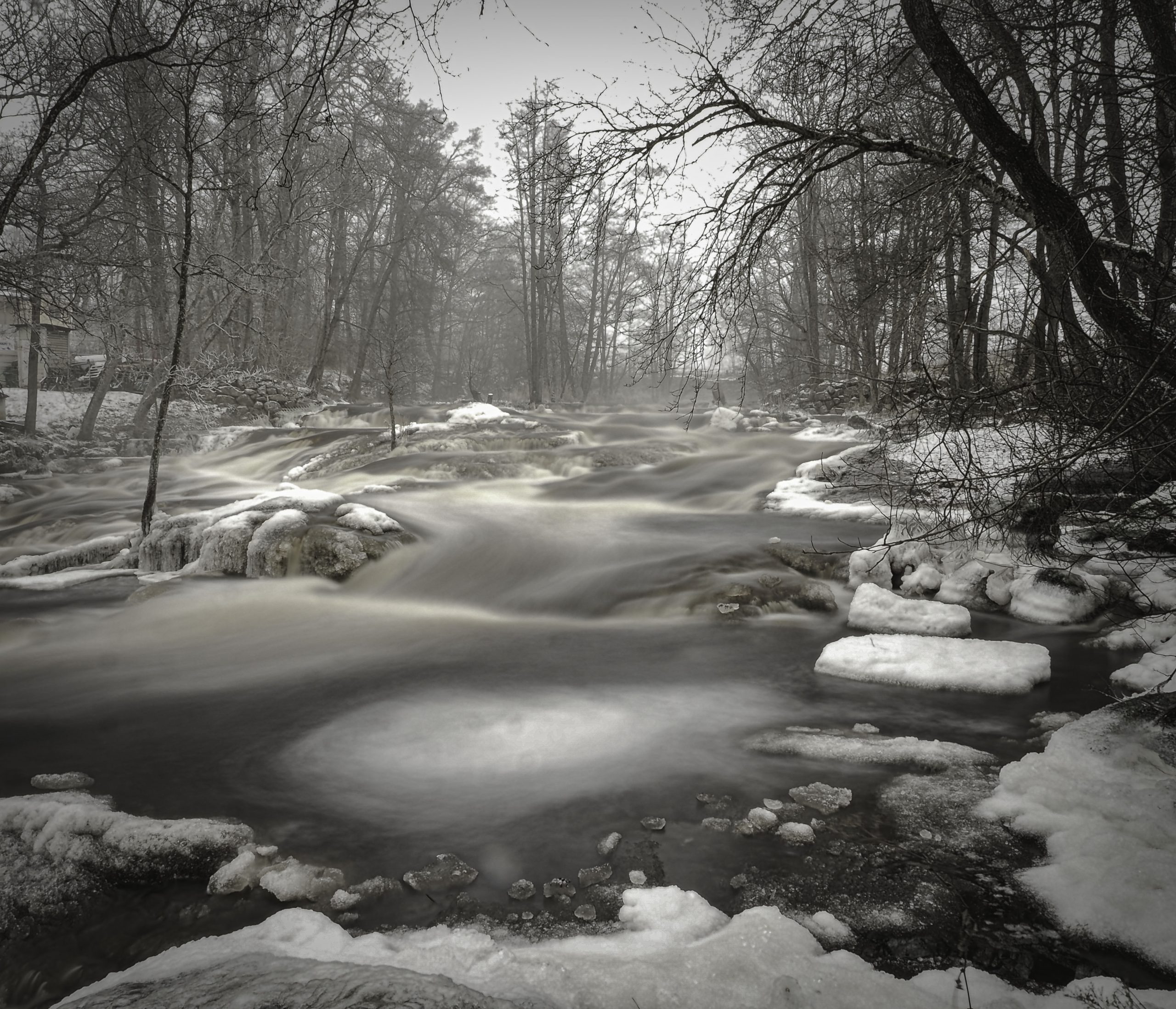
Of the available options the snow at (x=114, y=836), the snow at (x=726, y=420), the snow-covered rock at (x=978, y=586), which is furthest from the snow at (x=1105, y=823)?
the snow at (x=726, y=420)

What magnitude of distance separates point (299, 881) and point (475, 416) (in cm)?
1408

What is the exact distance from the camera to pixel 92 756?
374cm

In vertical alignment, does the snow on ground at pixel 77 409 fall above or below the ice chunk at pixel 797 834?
above

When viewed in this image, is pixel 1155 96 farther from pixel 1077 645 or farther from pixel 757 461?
pixel 757 461

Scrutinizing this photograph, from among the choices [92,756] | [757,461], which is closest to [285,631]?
[92,756]

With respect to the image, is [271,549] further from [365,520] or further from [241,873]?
[241,873]

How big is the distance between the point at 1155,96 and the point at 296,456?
46.8 ft

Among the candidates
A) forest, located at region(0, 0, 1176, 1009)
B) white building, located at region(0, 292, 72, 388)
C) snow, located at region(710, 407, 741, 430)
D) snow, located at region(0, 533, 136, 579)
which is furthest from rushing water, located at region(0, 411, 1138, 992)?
white building, located at region(0, 292, 72, 388)

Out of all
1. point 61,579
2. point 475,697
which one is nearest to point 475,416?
point 61,579

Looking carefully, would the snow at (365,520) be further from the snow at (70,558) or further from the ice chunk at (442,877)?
the ice chunk at (442,877)

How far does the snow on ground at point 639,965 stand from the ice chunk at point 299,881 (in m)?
0.14

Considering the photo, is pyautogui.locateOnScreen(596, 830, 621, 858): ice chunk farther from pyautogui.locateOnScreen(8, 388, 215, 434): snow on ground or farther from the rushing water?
pyautogui.locateOnScreen(8, 388, 215, 434): snow on ground

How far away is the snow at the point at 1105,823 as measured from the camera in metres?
2.23

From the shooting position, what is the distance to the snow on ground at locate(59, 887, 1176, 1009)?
6.46ft
